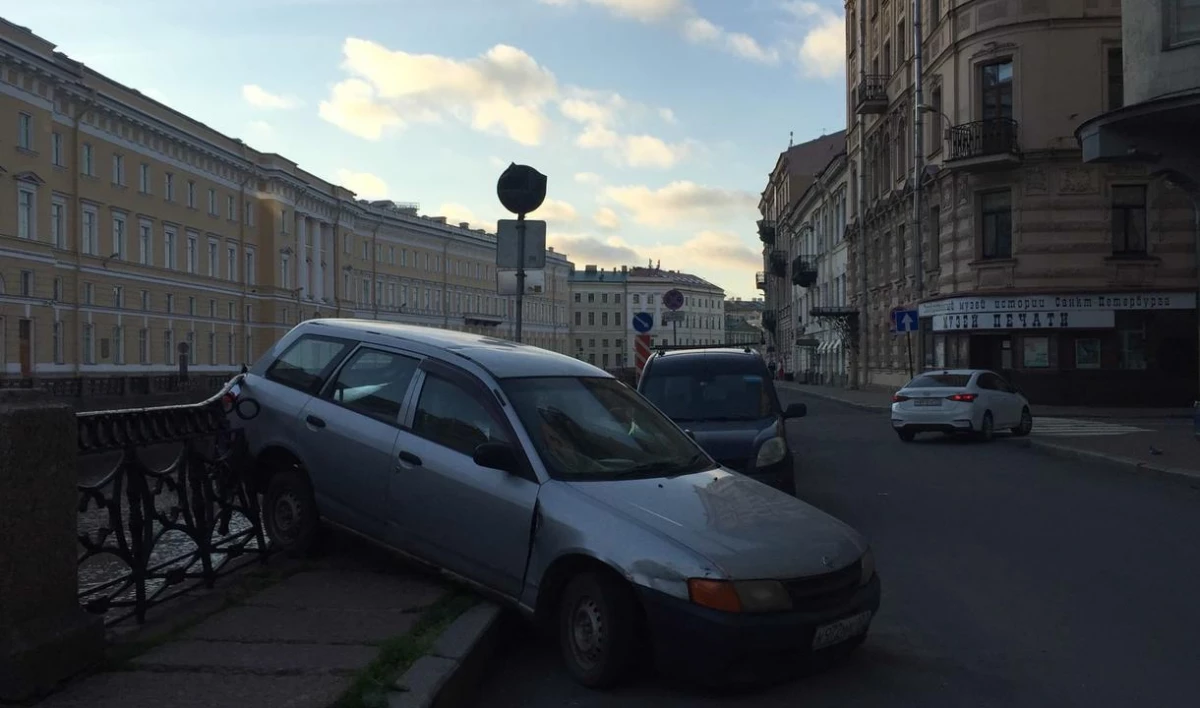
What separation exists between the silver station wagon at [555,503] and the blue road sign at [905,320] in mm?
25918

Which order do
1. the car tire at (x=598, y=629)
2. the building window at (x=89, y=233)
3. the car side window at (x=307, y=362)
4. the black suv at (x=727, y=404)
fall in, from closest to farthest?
1. the car tire at (x=598, y=629)
2. the car side window at (x=307, y=362)
3. the black suv at (x=727, y=404)
4. the building window at (x=89, y=233)

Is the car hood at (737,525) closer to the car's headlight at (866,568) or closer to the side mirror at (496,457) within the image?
the car's headlight at (866,568)

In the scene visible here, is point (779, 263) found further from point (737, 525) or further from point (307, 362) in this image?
point (737, 525)

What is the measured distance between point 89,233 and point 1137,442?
53.3 m

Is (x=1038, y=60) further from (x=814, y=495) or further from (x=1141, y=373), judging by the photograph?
(x=814, y=495)

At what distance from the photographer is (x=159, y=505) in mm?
5918

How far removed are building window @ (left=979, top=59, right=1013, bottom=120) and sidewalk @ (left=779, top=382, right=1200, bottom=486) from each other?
974 cm

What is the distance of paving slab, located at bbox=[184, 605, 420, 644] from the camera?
5254 millimetres

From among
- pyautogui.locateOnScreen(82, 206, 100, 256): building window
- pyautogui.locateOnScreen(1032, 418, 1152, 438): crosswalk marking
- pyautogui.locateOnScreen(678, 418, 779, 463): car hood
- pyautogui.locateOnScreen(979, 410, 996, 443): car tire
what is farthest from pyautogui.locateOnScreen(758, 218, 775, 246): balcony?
pyautogui.locateOnScreen(678, 418, 779, 463): car hood

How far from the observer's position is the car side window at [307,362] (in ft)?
24.0

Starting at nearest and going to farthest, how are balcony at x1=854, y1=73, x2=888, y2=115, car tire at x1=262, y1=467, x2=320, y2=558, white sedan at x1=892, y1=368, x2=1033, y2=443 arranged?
car tire at x1=262, y1=467, x2=320, y2=558 → white sedan at x1=892, y1=368, x2=1033, y2=443 → balcony at x1=854, y1=73, x2=888, y2=115

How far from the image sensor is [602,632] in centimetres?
517

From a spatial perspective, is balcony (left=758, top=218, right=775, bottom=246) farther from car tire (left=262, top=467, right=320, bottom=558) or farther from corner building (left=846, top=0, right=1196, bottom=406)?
car tire (left=262, top=467, right=320, bottom=558)

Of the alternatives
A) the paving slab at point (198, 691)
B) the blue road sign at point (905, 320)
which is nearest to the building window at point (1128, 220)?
the blue road sign at point (905, 320)
